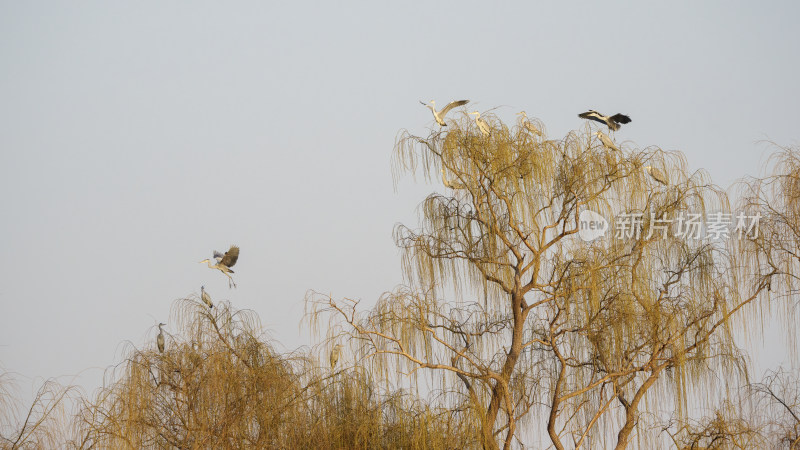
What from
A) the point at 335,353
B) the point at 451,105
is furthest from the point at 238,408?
the point at 451,105

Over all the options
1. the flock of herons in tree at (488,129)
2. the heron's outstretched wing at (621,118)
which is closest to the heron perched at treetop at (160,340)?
the flock of herons in tree at (488,129)

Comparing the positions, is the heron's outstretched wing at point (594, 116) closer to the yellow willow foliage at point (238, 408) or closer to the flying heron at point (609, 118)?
the flying heron at point (609, 118)

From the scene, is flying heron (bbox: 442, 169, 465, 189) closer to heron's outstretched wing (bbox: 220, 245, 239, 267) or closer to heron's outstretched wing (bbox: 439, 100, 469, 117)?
heron's outstretched wing (bbox: 439, 100, 469, 117)

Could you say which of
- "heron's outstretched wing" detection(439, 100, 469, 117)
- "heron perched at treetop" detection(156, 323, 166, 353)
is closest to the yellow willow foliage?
"heron perched at treetop" detection(156, 323, 166, 353)

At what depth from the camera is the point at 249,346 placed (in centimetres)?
1204

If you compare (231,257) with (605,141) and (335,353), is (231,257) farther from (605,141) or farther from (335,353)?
(605,141)

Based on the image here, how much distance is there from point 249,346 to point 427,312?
1509mm

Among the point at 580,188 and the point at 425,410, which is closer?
the point at 425,410

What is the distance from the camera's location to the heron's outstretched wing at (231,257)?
1318 centimetres

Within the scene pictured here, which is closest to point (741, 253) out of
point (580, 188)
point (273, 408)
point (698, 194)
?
point (698, 194)

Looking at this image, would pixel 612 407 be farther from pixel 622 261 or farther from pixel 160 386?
pixel 160 386

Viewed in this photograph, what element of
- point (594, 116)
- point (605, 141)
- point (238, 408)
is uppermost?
point (594, 116)

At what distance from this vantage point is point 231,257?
43.3 feet

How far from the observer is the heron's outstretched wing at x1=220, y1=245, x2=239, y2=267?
519 inches
